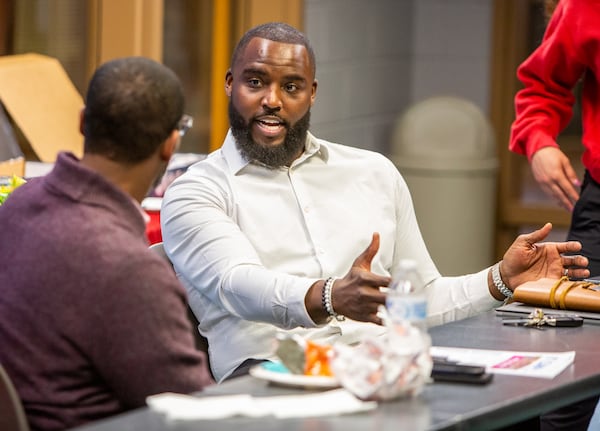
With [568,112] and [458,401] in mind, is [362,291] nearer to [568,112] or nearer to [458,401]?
[458,401]

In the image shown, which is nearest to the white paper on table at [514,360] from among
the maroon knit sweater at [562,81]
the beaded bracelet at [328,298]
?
the beaded bracelet at [328,298]

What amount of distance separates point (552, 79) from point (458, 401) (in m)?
1.83

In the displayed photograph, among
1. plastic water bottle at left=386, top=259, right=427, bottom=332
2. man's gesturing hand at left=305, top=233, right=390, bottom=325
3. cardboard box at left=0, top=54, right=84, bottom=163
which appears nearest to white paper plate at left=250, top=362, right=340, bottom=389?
plastic water bottle at left=386, top=259, right=427, bottom=332

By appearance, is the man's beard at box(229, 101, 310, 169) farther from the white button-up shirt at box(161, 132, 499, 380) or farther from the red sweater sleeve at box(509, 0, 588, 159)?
the red sweater sleeve at box(509, 0, 588, 159)

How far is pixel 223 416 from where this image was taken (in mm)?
1784

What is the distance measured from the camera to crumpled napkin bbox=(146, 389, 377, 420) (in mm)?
1780

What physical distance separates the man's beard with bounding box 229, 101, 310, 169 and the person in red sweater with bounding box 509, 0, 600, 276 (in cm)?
73

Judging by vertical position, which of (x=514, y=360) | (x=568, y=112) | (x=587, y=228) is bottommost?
(x=587, y=228)

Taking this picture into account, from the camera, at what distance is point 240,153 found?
2.99 m

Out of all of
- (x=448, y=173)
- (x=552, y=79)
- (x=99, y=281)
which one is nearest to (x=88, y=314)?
(x=99, y=281)

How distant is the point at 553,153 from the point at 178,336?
1.73 meters

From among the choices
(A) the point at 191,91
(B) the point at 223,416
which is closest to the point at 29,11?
(A) the point at 191,91

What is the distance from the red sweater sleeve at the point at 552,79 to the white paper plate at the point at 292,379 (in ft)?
5.45

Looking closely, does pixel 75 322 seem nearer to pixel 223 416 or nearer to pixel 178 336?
pixel 178 336
